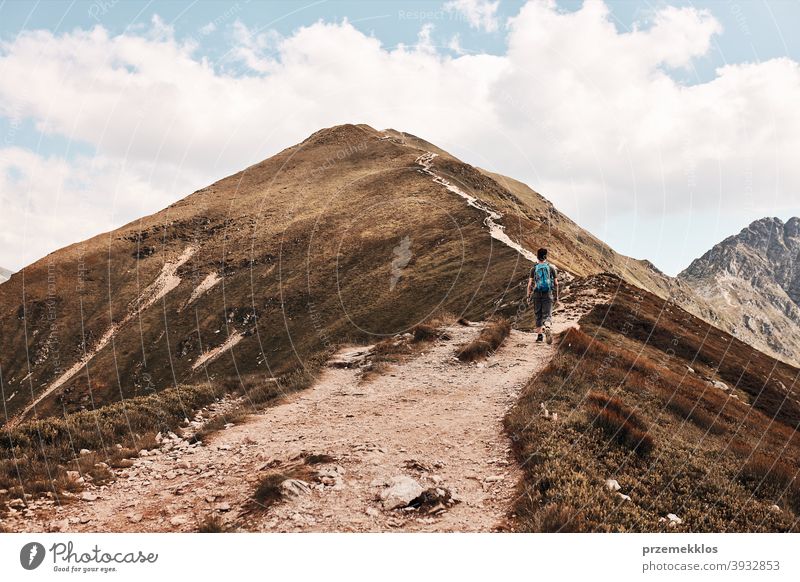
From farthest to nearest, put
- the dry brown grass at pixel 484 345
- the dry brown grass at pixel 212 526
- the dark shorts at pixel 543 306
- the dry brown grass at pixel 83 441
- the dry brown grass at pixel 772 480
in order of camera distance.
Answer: the dark shorts at pixel 543 306 < the dry brown grass at pixel 484 345 < the dry brown grass at pixel 772 480 < the dry brown grass at pixel 83 441 < the dry brown grass at pixel 212 526

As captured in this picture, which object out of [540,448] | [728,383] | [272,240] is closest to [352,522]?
[540,448]

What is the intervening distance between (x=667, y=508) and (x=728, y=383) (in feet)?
58.5

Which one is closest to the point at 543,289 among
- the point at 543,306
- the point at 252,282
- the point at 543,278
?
the point at 543,278

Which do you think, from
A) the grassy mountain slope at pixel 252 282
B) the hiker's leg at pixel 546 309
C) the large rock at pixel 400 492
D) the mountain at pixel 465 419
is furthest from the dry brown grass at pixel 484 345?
the large rock at pixel 400 492

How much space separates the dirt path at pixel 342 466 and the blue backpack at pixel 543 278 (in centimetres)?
440

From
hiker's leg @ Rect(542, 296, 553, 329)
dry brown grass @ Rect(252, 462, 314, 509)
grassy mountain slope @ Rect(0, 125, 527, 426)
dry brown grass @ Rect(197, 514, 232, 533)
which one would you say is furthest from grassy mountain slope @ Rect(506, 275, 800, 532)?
grassy mountain slope @ Rect(0, 125, 527, 426)

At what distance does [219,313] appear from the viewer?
64062 mm

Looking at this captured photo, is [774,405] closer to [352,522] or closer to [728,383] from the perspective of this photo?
[728,383]

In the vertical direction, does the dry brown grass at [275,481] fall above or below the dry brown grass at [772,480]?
above

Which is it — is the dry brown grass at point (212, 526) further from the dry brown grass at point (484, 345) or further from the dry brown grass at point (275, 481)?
the dry brown grass at point (484, 345)

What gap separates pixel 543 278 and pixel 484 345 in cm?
372

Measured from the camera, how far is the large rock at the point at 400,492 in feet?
27.8

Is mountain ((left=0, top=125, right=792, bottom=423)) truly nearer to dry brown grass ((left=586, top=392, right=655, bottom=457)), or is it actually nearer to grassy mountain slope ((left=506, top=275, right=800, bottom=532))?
grassy mountain slope ((left=506, top=275, right=800, bottom=532))

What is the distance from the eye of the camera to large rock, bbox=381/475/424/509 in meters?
8.47
